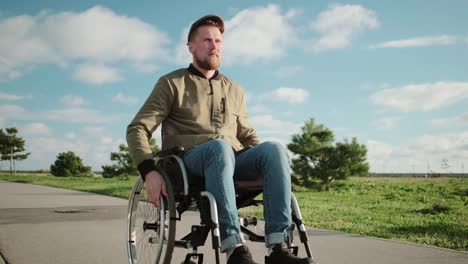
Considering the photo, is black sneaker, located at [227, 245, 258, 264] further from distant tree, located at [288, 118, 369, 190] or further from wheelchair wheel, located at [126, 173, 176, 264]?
distant tree, located at [288, 118, 369, 190]

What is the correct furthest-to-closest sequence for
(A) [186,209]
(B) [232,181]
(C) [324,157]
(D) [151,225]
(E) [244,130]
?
(C) [324,157] → (E) [244,130] → (D) [151,225] → (A) [186,209] → (B) [232,181]

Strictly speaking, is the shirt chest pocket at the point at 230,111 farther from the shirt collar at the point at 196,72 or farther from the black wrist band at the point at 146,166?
the black wrist band at the point at 146,166

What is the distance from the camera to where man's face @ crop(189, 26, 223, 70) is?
9.57 feet

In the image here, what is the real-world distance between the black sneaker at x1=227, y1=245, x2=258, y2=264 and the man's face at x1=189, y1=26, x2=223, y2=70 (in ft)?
3.80

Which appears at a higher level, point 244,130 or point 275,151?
point 244,130

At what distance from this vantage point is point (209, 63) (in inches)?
117

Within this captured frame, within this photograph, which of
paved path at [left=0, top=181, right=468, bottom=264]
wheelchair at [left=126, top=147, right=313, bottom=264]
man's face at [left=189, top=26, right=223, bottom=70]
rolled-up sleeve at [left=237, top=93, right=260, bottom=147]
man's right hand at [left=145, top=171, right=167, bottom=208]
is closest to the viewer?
wheelchair at [left=126, top=147, right=313, bottom=264]

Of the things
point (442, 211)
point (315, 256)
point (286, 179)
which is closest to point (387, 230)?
point (315, 256)

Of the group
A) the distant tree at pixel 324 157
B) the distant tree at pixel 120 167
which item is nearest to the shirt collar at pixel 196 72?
the distant tree at pixel 324 157

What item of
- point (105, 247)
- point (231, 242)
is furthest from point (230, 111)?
point (105, 247)

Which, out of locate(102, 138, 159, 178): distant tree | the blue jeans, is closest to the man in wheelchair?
the blue jeans

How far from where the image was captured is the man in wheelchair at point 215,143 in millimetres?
2381

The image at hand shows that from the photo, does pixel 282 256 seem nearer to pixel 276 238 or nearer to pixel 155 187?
pixel 276 238

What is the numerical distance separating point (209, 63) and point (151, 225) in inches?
39.4
